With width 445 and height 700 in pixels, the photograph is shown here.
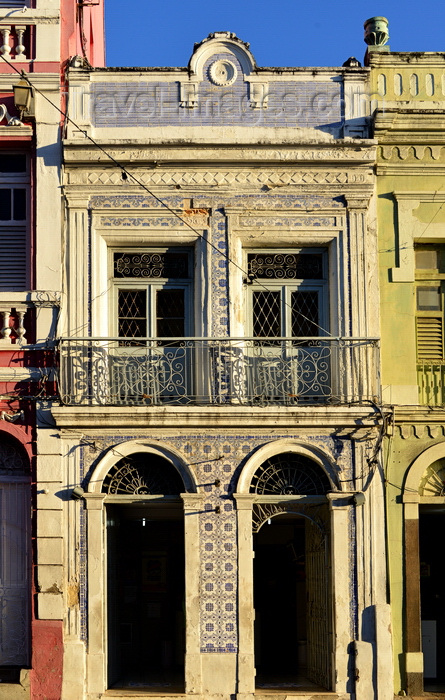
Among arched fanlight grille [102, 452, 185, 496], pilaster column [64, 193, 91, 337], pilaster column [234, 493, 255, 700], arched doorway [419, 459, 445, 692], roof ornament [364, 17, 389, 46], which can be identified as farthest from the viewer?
roof ornament [364, 17, 389, 46]

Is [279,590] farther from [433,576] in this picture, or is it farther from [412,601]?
[412,601]

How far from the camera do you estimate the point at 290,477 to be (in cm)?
1449

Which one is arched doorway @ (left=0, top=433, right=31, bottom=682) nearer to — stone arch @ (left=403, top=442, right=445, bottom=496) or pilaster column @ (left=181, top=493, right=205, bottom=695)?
pilaster column @ (left=181, top=493, right=205, bottom=695)

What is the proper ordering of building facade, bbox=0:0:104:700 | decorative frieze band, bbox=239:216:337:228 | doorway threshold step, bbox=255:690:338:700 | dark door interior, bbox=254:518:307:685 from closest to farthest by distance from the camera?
doorway threshold step, bbox=255:690:338:700
building facade, bbox=0:0:104:700
decorative frieze band, bbox=239:216:337:228
dark door interior, bbox=254:518:307:685

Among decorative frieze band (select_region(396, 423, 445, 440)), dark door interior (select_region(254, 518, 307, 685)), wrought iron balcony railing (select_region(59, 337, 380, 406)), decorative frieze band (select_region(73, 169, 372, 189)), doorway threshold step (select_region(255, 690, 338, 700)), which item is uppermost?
decorative frieze band (select_region(73, 169, 372, 189))

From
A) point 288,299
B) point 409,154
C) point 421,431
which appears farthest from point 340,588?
point 409,154

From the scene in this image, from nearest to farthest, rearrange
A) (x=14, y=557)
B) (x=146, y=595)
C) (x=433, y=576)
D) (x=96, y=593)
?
(x=96, y=593)
(x=14, y=557)
(x=433, y=576)
(x=146, y=595)

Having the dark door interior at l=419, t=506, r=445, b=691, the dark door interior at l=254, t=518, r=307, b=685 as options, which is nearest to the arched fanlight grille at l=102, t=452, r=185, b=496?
the dark door interior at l=254, t=518, r=307, b=685

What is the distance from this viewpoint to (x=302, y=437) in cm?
1430

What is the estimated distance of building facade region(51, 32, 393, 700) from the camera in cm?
1400

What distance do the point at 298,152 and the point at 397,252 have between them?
1.89m

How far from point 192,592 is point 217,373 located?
2806 mm

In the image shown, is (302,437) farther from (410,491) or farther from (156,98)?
(156,98)

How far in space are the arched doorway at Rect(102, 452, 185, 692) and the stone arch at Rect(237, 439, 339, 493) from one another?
0.86 metres
